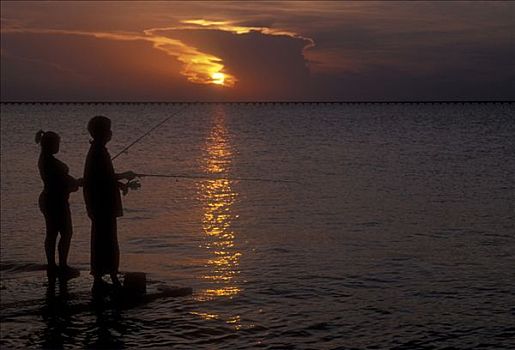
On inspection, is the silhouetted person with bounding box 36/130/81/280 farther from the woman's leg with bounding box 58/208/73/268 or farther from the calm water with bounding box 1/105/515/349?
the calm water with bounding box 1/105/515/349


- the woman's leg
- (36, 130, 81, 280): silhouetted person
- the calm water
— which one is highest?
(36, 130, 81, 280): silhouetted person

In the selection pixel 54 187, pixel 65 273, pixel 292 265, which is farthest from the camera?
pixel 292 265

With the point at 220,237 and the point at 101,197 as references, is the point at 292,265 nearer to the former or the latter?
the point at 220,237

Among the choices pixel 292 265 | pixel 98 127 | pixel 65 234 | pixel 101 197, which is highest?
pixel 98 127

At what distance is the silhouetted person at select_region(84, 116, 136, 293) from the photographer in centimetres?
881

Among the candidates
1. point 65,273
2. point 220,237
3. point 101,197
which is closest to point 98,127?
point 101,197

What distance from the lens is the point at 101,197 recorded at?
29.2 ft

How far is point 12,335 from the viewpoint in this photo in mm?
7992

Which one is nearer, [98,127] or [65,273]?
[98,127]

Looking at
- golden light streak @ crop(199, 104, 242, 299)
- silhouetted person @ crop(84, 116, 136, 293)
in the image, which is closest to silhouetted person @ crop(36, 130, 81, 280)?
silhouetted person @ crop(84, 116, 136, 293)

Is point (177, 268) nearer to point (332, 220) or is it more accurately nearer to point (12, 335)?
point (12, 335)

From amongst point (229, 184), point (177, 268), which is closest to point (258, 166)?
point (229, 184)

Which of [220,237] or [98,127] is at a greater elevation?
[98,127]

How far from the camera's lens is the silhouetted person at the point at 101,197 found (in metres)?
8.81
